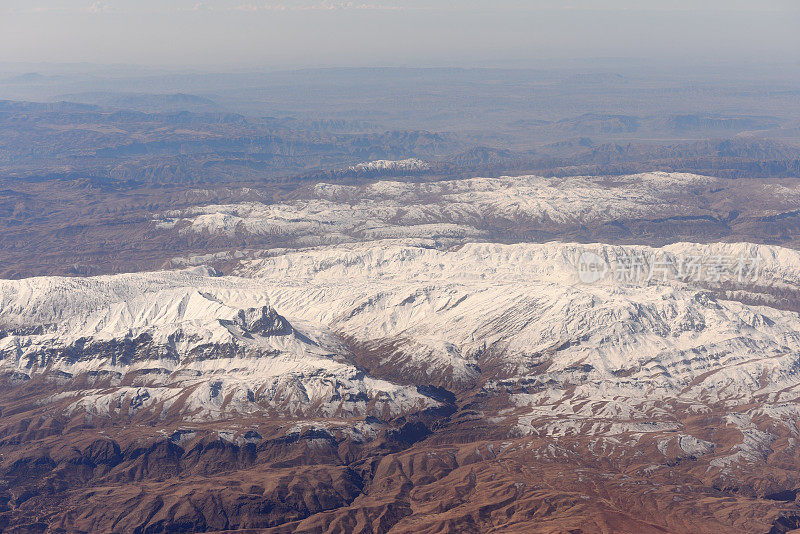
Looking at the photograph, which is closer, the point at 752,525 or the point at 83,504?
the point at 752,525

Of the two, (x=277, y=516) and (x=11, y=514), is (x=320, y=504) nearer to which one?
(x=277, y=516)

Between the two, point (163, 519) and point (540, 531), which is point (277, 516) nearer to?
point (163, 519)

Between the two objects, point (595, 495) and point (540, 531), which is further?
point (595, 495)

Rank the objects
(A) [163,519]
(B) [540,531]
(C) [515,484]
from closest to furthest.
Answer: (B) [540,531] → (A) [163,519] → (C) [515,484]

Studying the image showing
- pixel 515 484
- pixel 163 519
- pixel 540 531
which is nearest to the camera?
pixel 540 531

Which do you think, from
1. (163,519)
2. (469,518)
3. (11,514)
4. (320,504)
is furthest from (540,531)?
(11,514)

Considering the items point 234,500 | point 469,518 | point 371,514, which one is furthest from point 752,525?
point 234,500

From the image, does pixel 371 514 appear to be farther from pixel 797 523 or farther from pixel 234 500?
pixel 797 523

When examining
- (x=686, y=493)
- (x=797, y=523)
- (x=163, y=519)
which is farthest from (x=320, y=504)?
(x=797, y=523)
